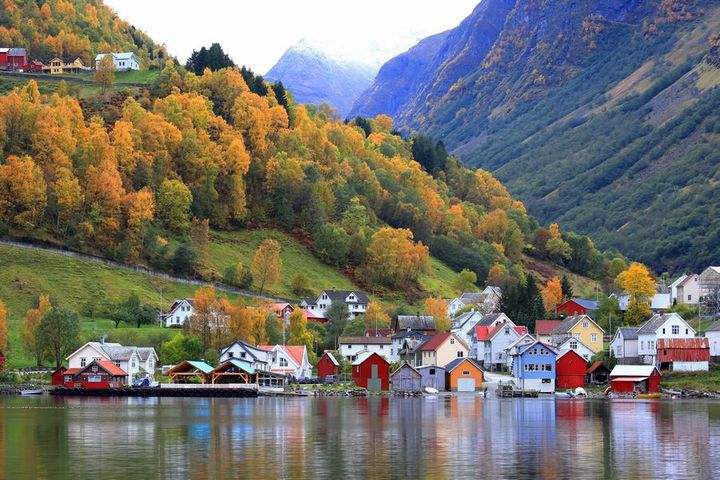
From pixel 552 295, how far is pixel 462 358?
2194 inches

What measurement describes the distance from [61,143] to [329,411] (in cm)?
9622

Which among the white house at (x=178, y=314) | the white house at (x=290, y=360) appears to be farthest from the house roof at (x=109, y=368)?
the white house at (x=178, y=314)

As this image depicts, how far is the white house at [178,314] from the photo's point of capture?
151725 mm

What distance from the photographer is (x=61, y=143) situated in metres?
181

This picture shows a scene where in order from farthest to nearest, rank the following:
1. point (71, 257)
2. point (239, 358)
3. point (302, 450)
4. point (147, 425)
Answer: point (71, 257), point (239, 358), point (147, 425), point (302, 450)

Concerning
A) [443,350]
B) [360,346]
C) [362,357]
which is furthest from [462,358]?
[360,346]

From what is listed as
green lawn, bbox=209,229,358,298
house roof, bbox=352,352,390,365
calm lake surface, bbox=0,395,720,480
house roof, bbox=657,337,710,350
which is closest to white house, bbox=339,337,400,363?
house roof, bbox=352,352,390,365

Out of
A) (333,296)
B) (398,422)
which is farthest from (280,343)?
(398,422)

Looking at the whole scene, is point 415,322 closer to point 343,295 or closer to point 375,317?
point 375,317

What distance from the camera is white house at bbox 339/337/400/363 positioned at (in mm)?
150000

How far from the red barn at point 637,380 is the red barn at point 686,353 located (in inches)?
75.7

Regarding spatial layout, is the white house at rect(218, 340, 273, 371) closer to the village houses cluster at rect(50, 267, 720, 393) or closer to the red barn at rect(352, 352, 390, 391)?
the village houses cluster at rect(50, 267, 720, 393)

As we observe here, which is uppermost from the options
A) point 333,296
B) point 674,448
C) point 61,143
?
point 61,143

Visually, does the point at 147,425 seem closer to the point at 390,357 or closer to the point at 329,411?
the point at 329,411
